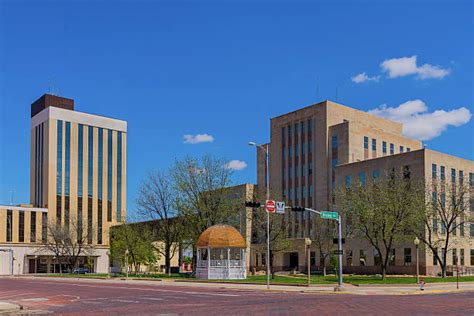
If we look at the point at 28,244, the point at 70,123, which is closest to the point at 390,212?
the point at 28,244

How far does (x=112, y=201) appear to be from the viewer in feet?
466

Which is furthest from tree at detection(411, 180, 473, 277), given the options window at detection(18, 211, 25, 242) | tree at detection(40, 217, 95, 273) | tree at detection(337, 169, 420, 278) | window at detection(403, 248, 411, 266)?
window at detection(18, 211, 25, 242)

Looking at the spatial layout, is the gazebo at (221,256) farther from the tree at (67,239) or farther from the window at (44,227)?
the window at (44,227)

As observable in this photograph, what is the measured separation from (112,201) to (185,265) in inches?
1260

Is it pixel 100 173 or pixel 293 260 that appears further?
pixel 100 173

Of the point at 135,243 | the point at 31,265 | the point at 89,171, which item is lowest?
the point at 31,265

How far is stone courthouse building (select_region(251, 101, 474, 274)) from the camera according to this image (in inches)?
3002

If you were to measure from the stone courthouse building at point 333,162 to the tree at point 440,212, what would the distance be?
10.9 feet

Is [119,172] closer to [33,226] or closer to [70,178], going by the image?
[70,178]

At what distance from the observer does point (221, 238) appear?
5919 centimetres

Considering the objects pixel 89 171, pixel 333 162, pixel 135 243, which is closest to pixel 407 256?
pixel 333 162

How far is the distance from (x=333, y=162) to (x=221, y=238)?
33270 millimetres

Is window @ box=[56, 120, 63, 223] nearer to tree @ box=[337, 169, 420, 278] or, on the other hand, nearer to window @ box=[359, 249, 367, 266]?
window @ box=[359, 249, 367, 266]

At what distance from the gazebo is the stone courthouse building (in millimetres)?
16933
